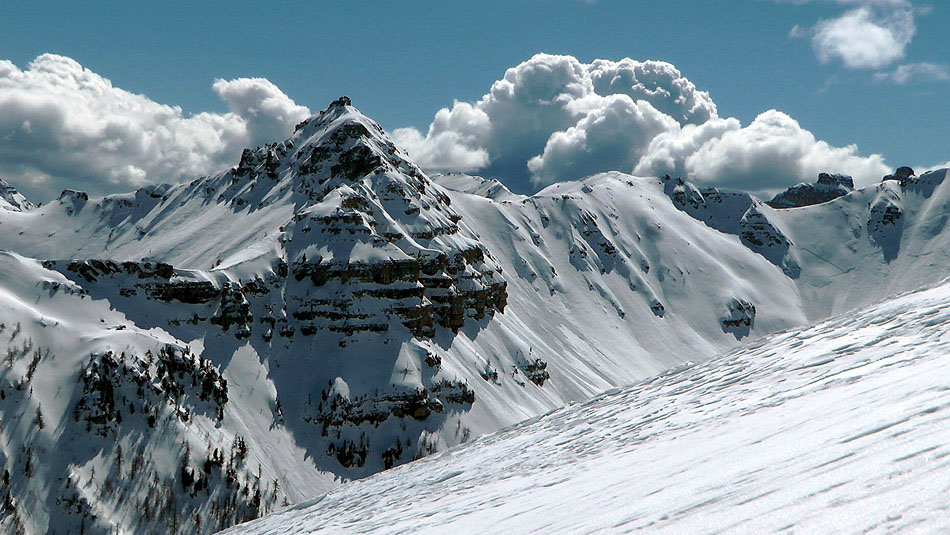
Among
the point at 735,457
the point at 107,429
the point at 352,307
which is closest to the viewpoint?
the point at 735,457

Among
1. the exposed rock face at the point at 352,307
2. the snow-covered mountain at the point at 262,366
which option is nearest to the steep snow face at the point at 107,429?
the snow-covered mountain at the point at 262,366

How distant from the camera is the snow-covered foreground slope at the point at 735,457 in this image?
630 cm

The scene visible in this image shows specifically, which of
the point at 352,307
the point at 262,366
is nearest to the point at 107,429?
the point at 262,366

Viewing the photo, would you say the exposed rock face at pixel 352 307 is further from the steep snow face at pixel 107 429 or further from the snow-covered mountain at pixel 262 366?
the steep snow face at pixel 107 429

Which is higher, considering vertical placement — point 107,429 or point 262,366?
point 262,366

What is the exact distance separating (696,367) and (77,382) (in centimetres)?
7869

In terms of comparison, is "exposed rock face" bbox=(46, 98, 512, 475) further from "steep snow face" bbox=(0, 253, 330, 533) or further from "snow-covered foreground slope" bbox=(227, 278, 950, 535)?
"snow-covered foreground slope" bbox=(227, 278, 950, 535)

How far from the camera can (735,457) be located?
9.17m

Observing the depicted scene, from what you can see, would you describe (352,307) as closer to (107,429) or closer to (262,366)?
(262,366)

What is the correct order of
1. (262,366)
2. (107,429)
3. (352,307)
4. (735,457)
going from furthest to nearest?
(352,307) → (262,366) → (107,429) → (735,457)

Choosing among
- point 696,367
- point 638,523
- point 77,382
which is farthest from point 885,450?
point 77,382

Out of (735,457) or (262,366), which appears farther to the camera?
(262,366)

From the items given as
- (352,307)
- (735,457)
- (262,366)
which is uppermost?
(352,307)

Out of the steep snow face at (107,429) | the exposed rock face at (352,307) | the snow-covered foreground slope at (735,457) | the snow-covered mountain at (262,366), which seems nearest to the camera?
the snow-covered foreground slope at (735,457)
